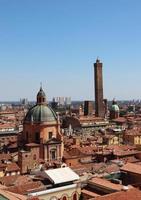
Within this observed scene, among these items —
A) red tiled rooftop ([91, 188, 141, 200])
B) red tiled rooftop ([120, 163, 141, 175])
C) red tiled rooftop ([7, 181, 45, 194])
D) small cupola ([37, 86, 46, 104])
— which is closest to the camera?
red tiled rooftop ([91, 188, 141, 200])

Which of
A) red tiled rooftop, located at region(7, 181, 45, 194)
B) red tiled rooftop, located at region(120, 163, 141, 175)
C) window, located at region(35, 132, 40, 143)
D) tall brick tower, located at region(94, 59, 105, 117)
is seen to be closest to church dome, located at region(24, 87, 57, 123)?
window, located at region(35, 132, 40, 143)

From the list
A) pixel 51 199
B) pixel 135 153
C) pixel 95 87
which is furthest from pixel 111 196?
pixel 95 87

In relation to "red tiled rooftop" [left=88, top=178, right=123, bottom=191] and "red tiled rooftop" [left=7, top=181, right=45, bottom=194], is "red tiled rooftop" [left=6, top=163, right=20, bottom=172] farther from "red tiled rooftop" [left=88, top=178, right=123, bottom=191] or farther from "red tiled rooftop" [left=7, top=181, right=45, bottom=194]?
"red tiled rooftop" [left=88, top=178, right=123, bottom=191]

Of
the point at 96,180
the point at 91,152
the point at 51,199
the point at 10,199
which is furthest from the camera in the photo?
the point at 91,152

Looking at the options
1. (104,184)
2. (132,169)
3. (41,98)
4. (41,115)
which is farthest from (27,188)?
(41,98)

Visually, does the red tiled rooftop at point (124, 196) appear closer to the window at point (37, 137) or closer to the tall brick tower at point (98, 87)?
the window at point (37, 137)

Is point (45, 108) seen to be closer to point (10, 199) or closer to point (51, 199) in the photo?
point (51, 199)

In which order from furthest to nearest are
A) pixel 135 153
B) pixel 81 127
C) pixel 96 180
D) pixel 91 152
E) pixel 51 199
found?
1. pixel 81 127
2. pixel 91 152
3. pixel 135 153
4. pixel 96 180
5. pixel 51 199

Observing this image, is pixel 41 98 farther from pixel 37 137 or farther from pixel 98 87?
pixel 98 87
